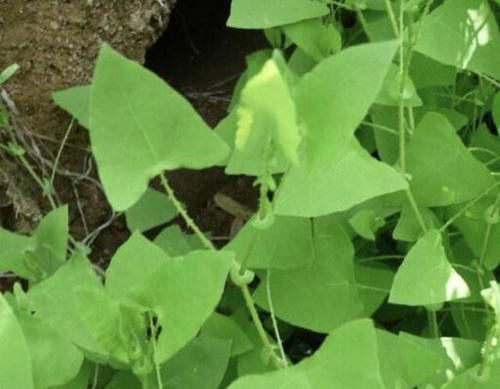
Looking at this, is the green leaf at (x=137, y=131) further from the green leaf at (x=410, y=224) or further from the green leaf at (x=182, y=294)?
the green leaf at (x=410, y=224)

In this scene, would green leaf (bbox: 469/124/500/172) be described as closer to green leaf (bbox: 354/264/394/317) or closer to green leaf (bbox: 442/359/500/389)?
green leaf (bbox: 354/264/394/317)

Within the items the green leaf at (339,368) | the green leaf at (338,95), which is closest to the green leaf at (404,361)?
the green leaf at (339,368)

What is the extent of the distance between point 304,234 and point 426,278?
11 cm

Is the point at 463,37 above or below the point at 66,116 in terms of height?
above

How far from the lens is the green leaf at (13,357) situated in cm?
59

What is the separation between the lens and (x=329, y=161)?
515 mm

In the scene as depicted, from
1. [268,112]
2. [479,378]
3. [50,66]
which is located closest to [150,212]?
[50,66]

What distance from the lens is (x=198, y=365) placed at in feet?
2.39

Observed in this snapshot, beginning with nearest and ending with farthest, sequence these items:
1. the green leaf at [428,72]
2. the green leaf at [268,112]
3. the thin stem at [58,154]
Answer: the green leaf at [268,112] → the green leaf at [428,72] → the thin stem at [58,154]

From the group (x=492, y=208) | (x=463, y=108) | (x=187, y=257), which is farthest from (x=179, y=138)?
(x=463, y=108)

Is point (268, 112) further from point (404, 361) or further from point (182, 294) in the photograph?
point (404, 361)

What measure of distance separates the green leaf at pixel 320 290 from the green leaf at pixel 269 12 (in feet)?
0.68

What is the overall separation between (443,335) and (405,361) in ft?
0.63

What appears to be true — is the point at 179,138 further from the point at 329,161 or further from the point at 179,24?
the point at 179,24
